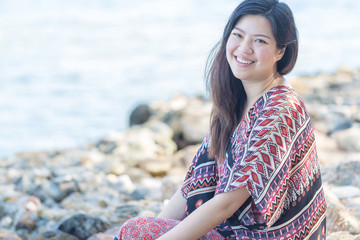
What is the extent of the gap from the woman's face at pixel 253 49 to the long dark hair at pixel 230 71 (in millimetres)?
24

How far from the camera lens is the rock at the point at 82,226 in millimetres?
3500

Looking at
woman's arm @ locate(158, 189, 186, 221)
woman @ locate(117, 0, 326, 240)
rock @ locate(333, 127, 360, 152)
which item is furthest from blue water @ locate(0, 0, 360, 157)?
woman @ locate(117, 0, 326, 240)

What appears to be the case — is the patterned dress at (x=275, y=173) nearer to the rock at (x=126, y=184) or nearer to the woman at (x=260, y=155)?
the woman at (x=260, y=155)

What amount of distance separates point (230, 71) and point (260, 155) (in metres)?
0.54

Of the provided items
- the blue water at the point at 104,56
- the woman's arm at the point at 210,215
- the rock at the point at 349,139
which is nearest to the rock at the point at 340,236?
the woman's arm at the point at 210,215

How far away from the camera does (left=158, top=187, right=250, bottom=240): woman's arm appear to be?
208cm

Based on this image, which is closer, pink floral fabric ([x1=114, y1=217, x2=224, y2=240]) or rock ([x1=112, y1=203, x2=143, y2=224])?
pink floral fabric ([x1=114, y1=217, x2=224, y2=240])

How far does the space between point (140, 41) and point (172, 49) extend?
1.79 meters

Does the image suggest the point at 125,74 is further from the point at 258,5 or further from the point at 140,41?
the point at 258,5

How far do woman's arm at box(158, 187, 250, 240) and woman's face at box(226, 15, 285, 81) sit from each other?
0.48 metres

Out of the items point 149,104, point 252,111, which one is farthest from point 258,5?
point 149,104

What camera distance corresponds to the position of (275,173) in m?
2.04

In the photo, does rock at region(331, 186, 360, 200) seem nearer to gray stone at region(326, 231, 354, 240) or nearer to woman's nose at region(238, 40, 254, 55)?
gray stone at region(326, 231, 354, 240)

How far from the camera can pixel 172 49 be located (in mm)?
17859
